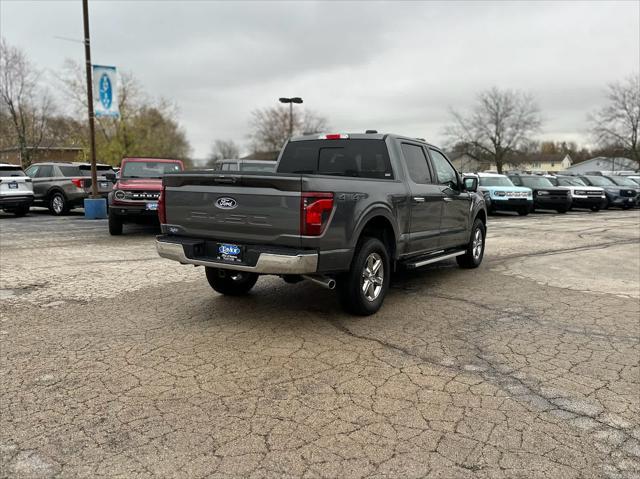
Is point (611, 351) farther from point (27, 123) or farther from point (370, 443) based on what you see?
point (27, 123)

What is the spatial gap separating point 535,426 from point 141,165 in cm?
1144

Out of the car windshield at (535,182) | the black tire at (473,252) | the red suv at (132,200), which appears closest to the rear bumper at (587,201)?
the car windshield at (535,182)

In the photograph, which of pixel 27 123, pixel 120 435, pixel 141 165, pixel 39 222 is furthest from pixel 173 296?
pixel 27 123

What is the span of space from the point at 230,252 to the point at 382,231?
172 centimetres

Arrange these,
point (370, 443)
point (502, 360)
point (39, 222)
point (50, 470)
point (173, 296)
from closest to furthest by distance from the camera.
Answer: point (50, 470) < point (370, 443) < point (502, 360) < point (173, 296) < point (39, 222)

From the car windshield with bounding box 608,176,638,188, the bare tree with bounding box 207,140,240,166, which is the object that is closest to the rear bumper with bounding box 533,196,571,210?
the car windshield with bounding box 608,176,638,188

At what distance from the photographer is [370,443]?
2.93 metres

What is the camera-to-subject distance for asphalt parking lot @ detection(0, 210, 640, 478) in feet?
9.16

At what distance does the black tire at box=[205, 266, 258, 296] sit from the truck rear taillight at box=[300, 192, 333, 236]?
1724 millimetres

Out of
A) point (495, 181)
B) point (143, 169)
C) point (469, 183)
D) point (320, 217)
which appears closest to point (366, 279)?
point (320, 217)

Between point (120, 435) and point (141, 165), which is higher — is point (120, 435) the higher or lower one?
the lower one

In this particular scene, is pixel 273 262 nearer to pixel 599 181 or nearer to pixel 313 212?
pixel 313 212

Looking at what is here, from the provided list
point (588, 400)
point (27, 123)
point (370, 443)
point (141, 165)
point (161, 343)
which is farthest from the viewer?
point (27, 123)

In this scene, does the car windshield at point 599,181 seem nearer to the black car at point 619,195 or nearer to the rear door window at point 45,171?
the black car at point 619,195
